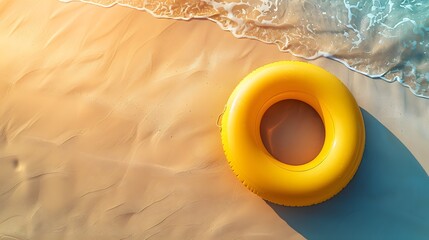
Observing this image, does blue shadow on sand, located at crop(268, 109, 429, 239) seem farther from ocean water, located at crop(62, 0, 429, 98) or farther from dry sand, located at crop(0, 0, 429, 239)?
ocean water, located at crop(62, 0, 429, 98)

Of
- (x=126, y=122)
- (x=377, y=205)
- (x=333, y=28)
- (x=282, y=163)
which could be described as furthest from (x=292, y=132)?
(x=126, y=122)

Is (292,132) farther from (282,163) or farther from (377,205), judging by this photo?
(377,205)

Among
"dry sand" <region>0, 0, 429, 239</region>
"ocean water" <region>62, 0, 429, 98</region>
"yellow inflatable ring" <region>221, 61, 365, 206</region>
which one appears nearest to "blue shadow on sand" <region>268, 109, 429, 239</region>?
"dry sand" <region>0, 0, 429, 239</region>

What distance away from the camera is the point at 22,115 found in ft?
13.3

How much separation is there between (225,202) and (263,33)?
1.68 meters

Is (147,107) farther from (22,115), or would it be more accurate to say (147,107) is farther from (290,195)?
(290,195)

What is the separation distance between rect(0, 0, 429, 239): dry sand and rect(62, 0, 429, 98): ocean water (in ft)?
0.36

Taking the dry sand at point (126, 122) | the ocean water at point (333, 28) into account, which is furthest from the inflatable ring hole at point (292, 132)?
the ocean water at point (333, 28)

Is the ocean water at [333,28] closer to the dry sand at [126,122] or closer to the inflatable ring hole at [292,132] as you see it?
the dry sand at [126,122]

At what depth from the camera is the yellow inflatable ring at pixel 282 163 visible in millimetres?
3516

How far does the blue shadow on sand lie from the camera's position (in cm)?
380

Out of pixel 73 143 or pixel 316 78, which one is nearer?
pixel 316 78

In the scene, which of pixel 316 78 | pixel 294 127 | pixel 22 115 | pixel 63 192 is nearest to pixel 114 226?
pixel 63 192

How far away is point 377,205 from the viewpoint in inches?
152
